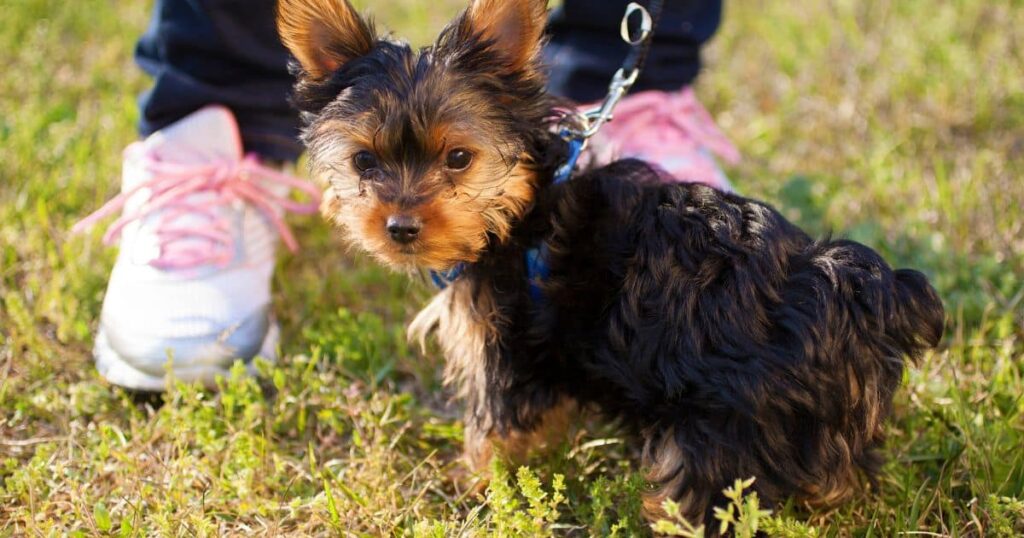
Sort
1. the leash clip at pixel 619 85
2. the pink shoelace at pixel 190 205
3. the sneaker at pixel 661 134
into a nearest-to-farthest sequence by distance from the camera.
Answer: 1. the leash clip at pixel 619 85
2. the pink shoelace at pixel 190 205
3. the sneaker at pixel 661 134

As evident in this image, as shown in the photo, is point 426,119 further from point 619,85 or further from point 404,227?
point 619,85

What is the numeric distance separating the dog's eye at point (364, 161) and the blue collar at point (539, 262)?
16.3 inches

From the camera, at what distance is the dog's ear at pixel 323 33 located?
2.68m

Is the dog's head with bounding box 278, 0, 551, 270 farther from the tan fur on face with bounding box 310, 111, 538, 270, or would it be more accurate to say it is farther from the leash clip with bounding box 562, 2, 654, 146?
the leash clip with bounding box 562, 2, 654, 146

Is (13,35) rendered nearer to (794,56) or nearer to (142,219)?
(142,219)

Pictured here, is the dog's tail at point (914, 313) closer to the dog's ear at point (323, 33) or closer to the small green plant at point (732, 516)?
the small green plant at point (732, 516)

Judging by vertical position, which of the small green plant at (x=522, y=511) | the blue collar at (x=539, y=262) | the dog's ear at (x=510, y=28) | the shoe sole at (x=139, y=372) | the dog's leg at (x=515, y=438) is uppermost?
the dog's ear at (x=510, y=28)

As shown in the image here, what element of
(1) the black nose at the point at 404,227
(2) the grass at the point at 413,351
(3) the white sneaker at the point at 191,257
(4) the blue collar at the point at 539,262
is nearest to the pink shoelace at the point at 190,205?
(3) the white sneaker at the point at 191,257

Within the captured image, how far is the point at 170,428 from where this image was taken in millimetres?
3115

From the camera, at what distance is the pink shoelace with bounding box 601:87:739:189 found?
4.07 metres

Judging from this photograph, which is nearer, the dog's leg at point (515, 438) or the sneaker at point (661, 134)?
the dog's leg at point (515, 438)

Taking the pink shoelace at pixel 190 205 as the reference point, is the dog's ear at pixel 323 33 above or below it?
above

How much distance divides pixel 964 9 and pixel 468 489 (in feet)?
15.7

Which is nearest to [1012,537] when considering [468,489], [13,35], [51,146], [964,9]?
[468,489]
